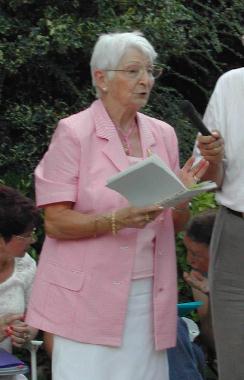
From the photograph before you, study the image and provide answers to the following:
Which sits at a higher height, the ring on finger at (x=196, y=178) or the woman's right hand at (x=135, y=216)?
the ring on finger at (x=196, y=178)

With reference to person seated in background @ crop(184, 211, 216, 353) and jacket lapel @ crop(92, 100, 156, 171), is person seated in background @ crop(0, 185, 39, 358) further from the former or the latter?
jacket lapel @ crop(92, 100, 156, 171)

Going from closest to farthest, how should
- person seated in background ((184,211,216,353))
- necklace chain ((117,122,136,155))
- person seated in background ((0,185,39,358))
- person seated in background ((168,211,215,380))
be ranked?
necklace chain ((117,122,136,155)), person seated in background ((168,211,215,380)), person seated in background ((0,185,39,358)), person seated in background ((184,211,216,353))

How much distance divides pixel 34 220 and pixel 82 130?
111cm

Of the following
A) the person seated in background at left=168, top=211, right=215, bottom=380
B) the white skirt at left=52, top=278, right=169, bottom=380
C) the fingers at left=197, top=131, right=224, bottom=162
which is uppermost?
the fingers at left=197, top=131, right=224, bottom=162

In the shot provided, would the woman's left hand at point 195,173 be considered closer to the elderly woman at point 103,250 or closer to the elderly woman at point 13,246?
the elderly woman at point 103,250

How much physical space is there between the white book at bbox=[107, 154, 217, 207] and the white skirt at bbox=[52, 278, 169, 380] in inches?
16.4

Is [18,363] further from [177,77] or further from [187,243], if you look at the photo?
[177,77]

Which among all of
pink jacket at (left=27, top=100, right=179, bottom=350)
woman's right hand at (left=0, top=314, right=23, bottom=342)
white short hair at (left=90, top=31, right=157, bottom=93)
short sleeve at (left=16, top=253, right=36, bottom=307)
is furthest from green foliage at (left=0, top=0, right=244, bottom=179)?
pink jacket at (left=27, top=100, right=179, bottom=350)

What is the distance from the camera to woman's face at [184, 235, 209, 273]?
5383mm

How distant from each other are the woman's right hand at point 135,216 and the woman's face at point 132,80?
0.50 metres

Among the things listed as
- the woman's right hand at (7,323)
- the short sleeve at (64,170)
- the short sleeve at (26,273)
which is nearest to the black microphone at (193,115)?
the short sleeve at (64,170)

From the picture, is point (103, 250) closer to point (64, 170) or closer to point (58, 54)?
point (64, 170)

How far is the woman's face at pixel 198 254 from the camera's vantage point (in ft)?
17.7

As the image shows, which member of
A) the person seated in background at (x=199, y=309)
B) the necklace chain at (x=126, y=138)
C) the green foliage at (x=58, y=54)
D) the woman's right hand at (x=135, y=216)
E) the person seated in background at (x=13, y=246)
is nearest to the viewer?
the woman's right hand at (x=135, y=216)
